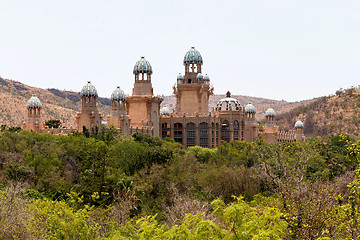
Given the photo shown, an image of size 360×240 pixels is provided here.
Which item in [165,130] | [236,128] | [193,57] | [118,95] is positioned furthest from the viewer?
[193,57]

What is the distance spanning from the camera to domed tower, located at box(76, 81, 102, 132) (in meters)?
62.7

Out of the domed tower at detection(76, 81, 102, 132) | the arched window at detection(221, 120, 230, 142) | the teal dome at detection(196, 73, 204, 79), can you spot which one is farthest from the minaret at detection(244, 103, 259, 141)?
the domed tower at detection(76, 81, 102, 132)

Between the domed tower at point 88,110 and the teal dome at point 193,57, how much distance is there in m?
27.3

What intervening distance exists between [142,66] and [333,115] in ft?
227

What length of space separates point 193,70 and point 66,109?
6320cm

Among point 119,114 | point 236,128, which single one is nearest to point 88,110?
point 119,114

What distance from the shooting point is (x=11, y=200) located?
2477 cm

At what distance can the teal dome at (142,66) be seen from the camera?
7544 centimetres

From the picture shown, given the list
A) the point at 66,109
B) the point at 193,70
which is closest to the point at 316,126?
the point at 193,70

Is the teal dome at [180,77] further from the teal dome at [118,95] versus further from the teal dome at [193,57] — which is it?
the teal dome at [118,95]

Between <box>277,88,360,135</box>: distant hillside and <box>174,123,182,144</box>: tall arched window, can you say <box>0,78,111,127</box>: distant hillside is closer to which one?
<box>174,123,182,144</box>: tall arched window

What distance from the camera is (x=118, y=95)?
66.3 m

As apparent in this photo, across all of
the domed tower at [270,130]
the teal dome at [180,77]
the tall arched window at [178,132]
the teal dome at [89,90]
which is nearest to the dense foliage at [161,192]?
the teal dome at [89,90]

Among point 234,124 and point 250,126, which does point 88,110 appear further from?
point 250,126
